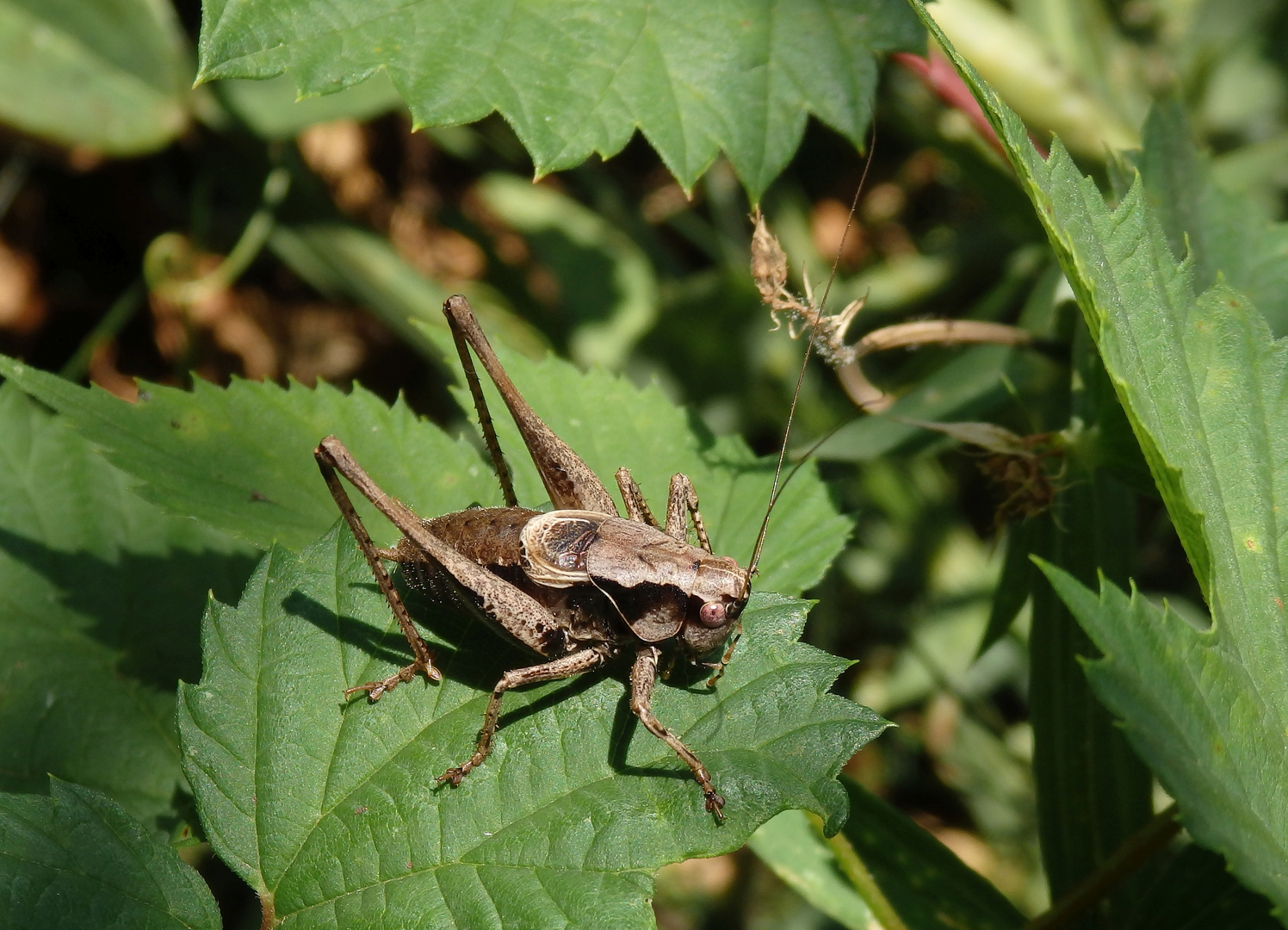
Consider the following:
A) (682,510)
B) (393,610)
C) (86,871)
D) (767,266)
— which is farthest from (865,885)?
(86,871)

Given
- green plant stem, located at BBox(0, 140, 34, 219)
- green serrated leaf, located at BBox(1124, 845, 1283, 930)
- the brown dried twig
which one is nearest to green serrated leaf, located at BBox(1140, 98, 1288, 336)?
the brown dried twig

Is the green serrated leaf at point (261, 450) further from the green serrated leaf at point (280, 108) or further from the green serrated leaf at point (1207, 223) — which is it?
the green serrated leaf at point (1207, 223)

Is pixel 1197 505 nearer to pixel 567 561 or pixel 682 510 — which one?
pixel 682 510

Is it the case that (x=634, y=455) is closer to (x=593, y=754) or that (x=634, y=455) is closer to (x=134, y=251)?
(x=593, y=754)

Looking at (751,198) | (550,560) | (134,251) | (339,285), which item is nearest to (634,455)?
(550,560)

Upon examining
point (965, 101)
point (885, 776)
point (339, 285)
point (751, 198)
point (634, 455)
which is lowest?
point (885, 776)

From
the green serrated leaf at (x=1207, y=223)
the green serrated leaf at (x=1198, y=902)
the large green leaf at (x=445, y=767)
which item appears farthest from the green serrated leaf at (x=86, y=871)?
the green serrated leaf at (x=1207, y=223)
